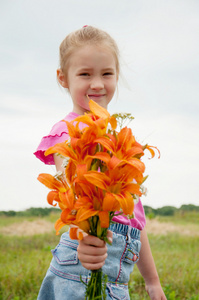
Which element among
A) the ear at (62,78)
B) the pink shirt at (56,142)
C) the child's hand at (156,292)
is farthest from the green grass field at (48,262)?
the ear at (62,78)

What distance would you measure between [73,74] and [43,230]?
5.30 metres

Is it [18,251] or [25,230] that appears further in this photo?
[25,230]

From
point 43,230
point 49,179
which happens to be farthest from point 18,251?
point 49,179

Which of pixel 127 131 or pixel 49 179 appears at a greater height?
pixel 127 131

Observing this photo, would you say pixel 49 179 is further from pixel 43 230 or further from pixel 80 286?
pixel 43 230

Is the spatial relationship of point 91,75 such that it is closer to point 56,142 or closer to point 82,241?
point 56,142

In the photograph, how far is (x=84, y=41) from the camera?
282cm

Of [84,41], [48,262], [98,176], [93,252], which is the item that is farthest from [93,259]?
[48,262]

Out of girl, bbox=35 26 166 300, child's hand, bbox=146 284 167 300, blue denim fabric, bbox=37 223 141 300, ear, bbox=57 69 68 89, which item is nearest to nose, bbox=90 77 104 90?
girl, bbox=35 26 166 300

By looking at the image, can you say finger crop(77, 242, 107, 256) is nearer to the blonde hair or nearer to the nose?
the nose

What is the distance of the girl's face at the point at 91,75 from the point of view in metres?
2.67

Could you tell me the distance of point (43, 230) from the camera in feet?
24.6

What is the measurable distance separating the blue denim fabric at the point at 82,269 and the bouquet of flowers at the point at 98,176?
0.51 m

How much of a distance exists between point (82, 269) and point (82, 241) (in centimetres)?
52
